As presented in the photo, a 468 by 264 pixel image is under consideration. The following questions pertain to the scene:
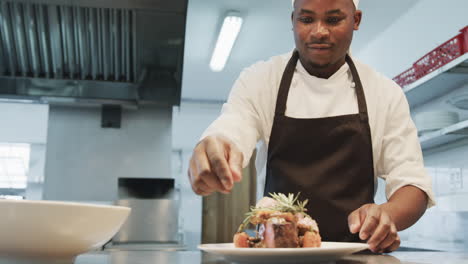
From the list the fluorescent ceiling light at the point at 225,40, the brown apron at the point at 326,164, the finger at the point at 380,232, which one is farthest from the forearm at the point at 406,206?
the fluorescent ceiling light at the point at 225,40

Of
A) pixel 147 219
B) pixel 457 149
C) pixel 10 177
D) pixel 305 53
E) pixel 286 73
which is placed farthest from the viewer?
pixel 10 177

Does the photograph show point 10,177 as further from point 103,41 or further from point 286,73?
point 286,73

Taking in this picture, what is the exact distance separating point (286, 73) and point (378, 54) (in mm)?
3894

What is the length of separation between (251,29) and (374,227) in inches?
168

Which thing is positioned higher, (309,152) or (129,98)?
(129,98)

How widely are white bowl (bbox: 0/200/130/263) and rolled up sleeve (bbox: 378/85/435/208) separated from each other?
960 mm

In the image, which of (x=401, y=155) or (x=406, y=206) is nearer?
(x=406, y=206)

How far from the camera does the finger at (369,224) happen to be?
2.95 ft

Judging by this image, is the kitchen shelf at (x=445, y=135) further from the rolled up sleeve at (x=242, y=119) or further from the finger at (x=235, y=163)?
the finger at (x=235, y=163)

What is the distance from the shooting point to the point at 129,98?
2.95 m

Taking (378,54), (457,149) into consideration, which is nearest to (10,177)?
(378,54)

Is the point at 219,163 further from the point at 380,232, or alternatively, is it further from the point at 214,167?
the point at 380,232

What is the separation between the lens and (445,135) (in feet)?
10.3

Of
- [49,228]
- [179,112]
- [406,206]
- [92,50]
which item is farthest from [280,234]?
[179,112]
